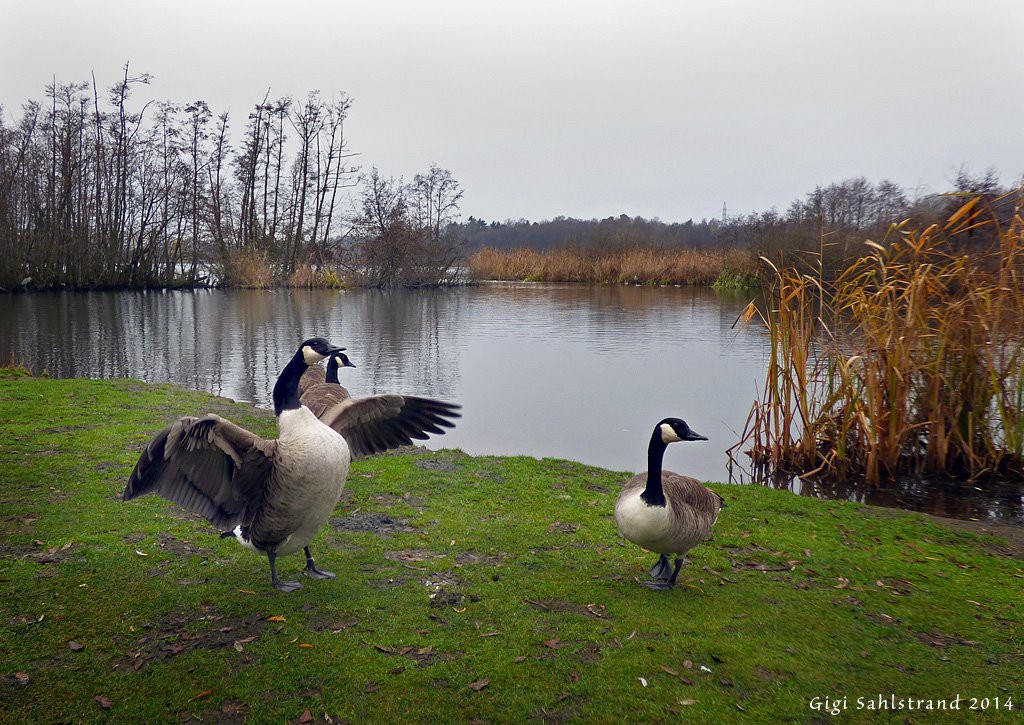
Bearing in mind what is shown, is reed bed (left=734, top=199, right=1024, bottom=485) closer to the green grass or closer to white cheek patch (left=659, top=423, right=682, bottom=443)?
the green grass

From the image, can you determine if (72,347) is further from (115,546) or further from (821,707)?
(821,707)

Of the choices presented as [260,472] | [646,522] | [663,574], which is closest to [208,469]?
[260,472]

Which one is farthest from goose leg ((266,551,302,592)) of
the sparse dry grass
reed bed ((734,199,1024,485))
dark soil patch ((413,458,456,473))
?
the sparse dry grass

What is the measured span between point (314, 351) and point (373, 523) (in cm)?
187

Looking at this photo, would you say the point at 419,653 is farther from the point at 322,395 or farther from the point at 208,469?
the point at 322,395

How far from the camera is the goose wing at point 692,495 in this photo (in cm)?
462

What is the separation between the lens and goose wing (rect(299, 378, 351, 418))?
6905 mm

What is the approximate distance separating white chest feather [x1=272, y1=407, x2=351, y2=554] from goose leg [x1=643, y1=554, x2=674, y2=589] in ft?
7.23

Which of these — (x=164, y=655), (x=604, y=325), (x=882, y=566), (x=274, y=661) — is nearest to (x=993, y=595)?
(x=882, y=566)

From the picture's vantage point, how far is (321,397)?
7.34 meters

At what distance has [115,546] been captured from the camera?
5.05 metres

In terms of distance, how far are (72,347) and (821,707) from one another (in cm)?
Result: 1770

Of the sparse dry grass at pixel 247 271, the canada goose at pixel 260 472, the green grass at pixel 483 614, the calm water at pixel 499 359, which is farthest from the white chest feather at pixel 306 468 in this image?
the sparse dry grass at pixel 247 271

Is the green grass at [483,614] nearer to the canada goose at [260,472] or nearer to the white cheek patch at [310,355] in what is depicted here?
the canada goose at [260,472]
